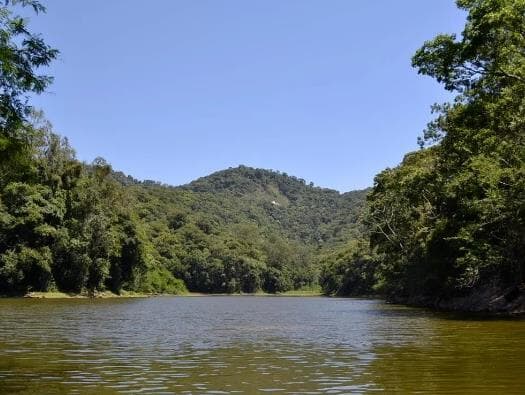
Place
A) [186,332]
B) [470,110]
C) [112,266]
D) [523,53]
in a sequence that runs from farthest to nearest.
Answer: [112,266]
[470,110]
[523,53]
[186,332]

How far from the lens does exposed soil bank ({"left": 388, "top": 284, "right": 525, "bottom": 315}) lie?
4141cm

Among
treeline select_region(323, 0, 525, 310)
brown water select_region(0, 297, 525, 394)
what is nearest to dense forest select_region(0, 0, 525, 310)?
treeline select_region(323, 0, 525, 310)

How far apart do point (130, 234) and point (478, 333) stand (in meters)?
87.9

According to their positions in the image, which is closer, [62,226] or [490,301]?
[490,301]

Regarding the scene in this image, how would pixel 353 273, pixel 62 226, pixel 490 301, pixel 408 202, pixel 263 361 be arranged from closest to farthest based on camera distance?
pixel 263 361 < pixel 490 301 < pixel 408 202 < pixel 62 226 < pixel 353 273

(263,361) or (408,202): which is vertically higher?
(408,202)

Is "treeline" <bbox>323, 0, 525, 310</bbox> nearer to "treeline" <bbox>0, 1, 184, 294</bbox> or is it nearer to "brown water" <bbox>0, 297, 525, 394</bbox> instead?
"brown water" <bbox>0, 297, 525, 394</bbox>

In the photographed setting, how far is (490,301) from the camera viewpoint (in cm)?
4581

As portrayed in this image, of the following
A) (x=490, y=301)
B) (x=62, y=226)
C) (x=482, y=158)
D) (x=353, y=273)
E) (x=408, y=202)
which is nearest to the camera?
(x=482, y=158)

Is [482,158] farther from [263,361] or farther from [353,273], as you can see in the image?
[353,273]

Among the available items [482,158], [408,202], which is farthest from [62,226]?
[482,158]

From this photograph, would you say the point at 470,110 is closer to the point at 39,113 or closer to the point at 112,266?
the point at 39,113

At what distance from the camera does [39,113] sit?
89750 mm

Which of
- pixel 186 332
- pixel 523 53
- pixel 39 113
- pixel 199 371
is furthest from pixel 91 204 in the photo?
pixel 199 371
